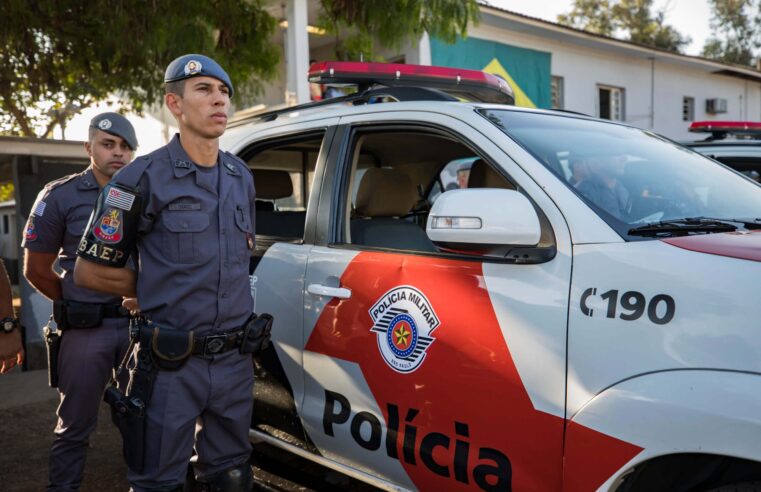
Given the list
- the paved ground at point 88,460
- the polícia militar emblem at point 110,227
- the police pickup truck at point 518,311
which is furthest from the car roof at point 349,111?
the paved ground at point 88,460

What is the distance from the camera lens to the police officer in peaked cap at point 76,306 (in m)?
2.97

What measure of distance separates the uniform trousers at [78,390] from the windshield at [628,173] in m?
1.97

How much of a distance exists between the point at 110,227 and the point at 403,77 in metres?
1.48

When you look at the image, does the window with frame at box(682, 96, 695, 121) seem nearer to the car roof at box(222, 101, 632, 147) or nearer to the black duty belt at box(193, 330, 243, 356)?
the car roof at box(222, 101, 632, 147)

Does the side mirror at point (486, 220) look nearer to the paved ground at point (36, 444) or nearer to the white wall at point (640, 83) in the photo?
the paved ground at point (36, 444)

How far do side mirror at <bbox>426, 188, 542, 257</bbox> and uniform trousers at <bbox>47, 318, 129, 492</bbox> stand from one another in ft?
5.81

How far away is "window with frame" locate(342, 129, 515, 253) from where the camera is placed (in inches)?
110

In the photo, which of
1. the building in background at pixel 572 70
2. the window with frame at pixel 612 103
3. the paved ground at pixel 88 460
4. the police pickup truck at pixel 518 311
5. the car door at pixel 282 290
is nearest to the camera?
the police pickup truck at pixel 518 311

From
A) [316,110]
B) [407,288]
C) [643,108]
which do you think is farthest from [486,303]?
[643,108]

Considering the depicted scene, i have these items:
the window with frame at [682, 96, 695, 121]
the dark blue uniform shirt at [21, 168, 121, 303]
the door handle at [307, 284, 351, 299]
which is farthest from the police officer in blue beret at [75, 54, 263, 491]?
the window with frame at [682, 96, 695, 121]

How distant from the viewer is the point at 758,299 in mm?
1589

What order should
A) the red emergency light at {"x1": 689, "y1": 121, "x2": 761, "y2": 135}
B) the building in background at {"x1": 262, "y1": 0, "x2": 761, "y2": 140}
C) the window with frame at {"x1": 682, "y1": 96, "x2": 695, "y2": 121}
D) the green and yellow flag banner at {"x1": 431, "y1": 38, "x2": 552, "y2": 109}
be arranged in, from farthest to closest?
the window with frame at {"x1": 682, "y1": 96, "x2": 695, "y2": 121}
the green and yellow flag banner at {"x1": 431, "y1": 38, "x2": 552, "y2": 109}
the building in background at {"x1": 262, "y1": 0, "x2": 761, "y2": 140}
the red emergency light at {"x1": 689, "y1": 121, "x2": 761, "y2": 135}

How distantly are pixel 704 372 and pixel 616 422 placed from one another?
0.25m

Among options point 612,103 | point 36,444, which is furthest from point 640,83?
point 36,444
